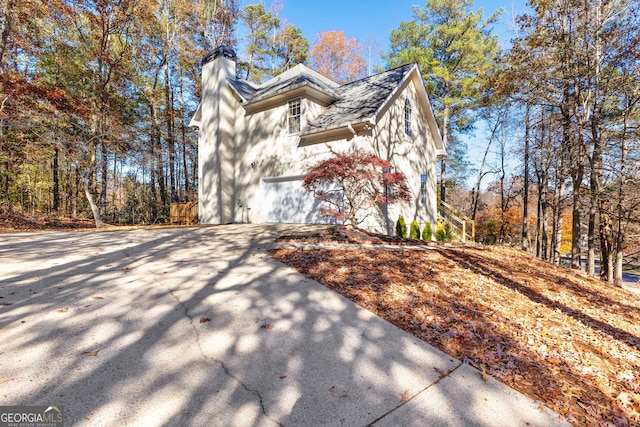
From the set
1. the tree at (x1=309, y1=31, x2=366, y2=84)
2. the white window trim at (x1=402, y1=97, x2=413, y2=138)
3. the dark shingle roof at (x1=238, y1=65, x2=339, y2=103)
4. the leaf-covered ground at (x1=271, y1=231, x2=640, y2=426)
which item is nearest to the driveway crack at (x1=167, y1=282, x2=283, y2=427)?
the leaf-covered ground at (x1=271, y1=231, x2=640, y2=426)

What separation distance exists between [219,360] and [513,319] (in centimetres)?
365

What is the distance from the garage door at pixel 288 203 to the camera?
35.2ft

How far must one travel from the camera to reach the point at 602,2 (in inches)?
316

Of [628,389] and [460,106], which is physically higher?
[460,106]

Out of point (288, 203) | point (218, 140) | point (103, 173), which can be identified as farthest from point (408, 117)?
point (103, 173)

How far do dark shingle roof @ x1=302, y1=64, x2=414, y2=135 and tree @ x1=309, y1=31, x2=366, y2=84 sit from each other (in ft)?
39.9

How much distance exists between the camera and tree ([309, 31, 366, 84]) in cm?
2302

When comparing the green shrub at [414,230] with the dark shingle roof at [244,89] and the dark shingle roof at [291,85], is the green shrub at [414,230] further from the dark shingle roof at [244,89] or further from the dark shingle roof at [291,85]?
the dark shingle roof at [244,89]

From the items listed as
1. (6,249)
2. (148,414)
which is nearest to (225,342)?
(148,414)

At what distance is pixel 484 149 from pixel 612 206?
11.2 metres

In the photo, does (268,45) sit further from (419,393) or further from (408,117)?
(419,393)

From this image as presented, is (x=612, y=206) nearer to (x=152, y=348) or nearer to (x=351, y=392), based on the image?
(x=351, y=392)

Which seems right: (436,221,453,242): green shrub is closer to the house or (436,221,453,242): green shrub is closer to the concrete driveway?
the house

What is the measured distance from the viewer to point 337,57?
23.2 metres
